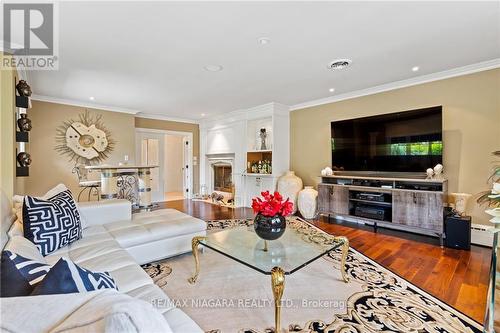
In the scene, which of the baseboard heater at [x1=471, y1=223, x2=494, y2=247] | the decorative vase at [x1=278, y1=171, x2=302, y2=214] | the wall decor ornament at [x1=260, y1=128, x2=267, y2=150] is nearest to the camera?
the baseboard heater at [x1=471, y1=223, x2=494, y2=247]

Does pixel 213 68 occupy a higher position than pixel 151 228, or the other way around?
pixel 213 68

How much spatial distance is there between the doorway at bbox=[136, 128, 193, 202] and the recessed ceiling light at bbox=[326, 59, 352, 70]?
496 cm

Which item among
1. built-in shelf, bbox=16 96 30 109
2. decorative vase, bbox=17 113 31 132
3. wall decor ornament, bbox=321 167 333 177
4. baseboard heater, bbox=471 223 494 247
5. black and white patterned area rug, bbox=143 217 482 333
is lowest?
black and white patterned area rug, bbox=143 217 482 333

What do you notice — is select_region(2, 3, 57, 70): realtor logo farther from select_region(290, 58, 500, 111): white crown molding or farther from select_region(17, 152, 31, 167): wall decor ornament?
select_region(290, 58, 500, 111): white crown molding

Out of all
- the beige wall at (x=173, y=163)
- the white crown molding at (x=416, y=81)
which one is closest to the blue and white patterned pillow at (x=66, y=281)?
the white crown molding at (x=416, y=81)

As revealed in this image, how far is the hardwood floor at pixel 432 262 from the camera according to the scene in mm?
1986

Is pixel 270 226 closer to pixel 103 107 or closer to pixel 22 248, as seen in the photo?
pixel 22 248

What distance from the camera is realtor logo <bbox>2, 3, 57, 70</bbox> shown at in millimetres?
1984

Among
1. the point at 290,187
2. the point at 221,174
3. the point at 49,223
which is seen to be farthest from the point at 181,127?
the point at 49,223

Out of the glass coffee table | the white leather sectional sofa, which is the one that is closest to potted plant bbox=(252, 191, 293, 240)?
the glass coffee table

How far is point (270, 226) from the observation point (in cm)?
207

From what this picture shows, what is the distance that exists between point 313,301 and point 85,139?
5.39 metres

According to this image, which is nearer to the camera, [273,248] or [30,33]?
[273,248]

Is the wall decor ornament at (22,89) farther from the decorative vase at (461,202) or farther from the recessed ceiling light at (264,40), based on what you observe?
the decorative vase at (461,202)
